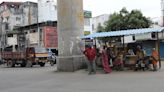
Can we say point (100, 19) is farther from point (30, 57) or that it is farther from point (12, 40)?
point (30, 57)

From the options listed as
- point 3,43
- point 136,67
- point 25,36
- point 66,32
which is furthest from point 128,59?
point 3,43

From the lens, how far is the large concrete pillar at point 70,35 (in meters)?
23.2

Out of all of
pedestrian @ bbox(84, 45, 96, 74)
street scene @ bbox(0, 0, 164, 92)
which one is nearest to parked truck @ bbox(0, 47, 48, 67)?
street scene @ bbox(0, 0, 164, 92)

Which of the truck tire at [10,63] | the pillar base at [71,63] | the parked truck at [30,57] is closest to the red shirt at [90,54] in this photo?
the pillar base at [71,63]

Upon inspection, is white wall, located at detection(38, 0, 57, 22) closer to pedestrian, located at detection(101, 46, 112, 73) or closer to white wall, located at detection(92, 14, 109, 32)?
white wall, located at detection(92, 14, 109, 32)

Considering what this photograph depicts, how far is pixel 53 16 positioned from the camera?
3243 inches

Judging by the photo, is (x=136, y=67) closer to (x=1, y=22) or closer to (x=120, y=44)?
(x=120, y=44)

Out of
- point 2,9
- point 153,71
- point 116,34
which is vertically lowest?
point 153,71

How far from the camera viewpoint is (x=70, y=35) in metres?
23.3

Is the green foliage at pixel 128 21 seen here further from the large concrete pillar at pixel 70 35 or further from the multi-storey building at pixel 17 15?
the large concrete pillar at pixel 70 35

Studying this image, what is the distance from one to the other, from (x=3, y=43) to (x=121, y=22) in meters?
26.9

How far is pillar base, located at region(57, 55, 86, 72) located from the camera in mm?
23000

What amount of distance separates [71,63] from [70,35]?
66.9 inches

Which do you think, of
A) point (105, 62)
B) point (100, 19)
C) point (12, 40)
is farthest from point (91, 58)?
point (100, 19)
